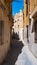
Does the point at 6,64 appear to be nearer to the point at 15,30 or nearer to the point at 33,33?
the point at 33,33

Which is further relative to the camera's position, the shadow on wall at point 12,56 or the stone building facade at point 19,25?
the stone building facade at point 19,25

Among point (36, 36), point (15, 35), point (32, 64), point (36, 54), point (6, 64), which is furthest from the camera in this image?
point (15, 35)

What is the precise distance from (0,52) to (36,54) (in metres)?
2.43

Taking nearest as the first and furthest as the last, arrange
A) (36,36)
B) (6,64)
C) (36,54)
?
(6,64), (36,54), (36,36)

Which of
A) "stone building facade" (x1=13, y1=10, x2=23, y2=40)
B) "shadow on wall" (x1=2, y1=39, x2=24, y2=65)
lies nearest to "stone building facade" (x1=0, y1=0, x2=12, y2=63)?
"shadow on wall" (x1=2, y1=39, x2=24, y2=65)

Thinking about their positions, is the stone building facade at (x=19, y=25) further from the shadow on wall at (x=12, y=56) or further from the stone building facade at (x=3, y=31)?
the stone building facade at (x=3, y=31)

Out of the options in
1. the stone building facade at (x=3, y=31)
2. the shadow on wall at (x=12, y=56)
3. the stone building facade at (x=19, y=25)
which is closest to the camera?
the stone building facade at (x=3, y=31)

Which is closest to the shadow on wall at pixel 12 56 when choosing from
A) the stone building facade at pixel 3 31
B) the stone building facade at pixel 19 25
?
the stone building facade at pixel 3 31

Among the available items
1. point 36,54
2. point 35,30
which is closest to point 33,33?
point 35,30

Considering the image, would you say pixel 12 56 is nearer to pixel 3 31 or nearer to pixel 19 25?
pixel 3 31

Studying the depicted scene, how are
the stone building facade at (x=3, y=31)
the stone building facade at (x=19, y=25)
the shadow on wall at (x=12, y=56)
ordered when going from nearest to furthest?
the stone building facade at (x=3, y=31)
the shadow on wall at (x=12, y=56)
the stone building facade at (x=19, y=25)

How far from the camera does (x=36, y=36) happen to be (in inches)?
520

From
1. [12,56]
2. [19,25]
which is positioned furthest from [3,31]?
[19,25]

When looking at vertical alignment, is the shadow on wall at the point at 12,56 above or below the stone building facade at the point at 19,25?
below
